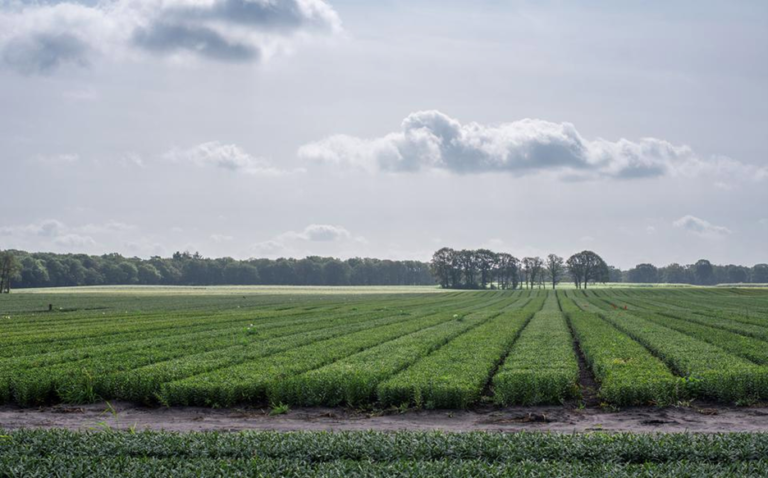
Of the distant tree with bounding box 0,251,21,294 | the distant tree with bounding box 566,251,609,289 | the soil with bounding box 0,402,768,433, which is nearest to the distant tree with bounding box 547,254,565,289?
the distant tree with bounding box 566,251,609,289

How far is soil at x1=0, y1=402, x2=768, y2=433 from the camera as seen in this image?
1438 cm

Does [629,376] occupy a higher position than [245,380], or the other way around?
[629,376]

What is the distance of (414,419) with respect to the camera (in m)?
15.2

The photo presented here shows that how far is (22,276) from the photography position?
16775cm

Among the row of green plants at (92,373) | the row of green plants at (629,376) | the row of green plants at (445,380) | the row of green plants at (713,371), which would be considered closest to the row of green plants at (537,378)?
the row of green plants at (445,380)

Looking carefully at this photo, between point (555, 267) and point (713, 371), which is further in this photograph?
point (555, 267)

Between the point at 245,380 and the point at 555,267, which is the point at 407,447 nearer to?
the point at 245,380

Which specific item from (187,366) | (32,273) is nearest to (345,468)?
(187,366)

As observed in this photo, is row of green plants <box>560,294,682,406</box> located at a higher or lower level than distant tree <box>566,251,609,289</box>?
Result: lower

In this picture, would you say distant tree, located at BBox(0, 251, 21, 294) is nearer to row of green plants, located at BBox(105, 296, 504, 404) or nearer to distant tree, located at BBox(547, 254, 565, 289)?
row of green plants, located at BBox(105, 296, 504, 404)

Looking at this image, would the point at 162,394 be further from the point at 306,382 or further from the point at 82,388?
the point at 306,382

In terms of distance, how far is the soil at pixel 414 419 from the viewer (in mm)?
14375

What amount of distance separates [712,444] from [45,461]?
12.4 meters

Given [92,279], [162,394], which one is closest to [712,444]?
[162,394]
